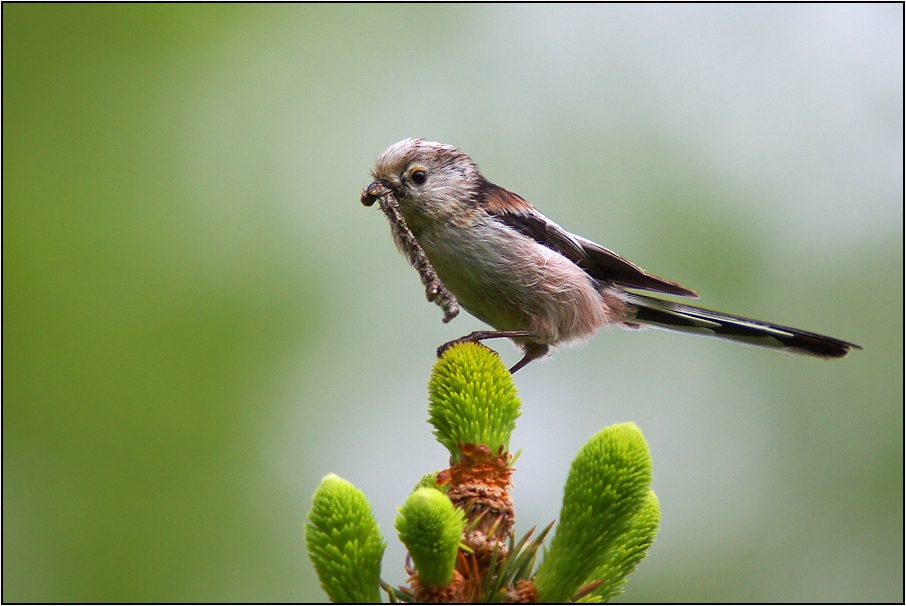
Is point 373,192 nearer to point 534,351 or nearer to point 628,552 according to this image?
point 534,351

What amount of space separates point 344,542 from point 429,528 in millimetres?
189

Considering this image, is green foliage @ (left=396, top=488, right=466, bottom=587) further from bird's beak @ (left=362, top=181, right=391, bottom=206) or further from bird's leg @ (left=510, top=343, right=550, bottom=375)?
bird's leg @ (left=510, top=343, right=550, bottom=375)

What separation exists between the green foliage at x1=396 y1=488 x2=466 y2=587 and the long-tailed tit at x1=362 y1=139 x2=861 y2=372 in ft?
6.72

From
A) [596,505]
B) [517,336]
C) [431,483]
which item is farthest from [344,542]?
[517,336]

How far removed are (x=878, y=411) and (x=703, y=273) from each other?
1910mm

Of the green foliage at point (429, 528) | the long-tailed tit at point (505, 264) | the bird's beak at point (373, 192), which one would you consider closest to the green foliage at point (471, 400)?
the green foliage at point (429, 528)

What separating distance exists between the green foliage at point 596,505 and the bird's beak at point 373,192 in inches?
85.7

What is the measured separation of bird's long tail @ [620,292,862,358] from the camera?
3467 millimetres

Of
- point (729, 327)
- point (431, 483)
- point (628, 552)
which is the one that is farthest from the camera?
A: point (729, 327)

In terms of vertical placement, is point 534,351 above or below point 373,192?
below

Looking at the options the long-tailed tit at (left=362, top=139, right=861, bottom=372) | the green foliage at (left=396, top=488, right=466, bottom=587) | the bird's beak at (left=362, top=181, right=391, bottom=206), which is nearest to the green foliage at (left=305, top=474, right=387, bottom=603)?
the green foliage at (left=396, top=488, right=466, bottom=587)

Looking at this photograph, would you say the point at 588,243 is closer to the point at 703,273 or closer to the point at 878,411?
the point at 703,273

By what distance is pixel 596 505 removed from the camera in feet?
4.95

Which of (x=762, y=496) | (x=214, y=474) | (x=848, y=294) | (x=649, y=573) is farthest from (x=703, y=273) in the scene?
(x=214, y=474)
